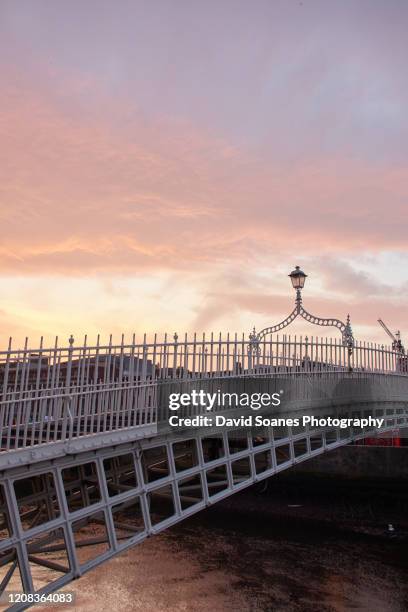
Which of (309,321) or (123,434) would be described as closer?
(123,434)

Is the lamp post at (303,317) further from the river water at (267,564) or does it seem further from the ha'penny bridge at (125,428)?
the river water at (267,564)

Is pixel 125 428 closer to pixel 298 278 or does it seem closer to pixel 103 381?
pixel 103 381

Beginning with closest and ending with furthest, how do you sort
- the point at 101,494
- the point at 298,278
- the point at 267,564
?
the point at 101,494 < the point at 298,278 < the point at 267,564

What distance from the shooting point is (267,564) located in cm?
2084

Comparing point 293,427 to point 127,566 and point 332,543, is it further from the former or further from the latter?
point 332,543

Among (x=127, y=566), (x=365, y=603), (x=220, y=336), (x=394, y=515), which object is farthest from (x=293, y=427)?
(x=394, y=515)

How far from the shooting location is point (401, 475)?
29.8m

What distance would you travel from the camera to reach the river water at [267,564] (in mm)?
16969

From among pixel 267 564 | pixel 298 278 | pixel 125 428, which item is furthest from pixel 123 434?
pixel 267 564

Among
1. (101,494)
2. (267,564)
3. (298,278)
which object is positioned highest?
(298,278)

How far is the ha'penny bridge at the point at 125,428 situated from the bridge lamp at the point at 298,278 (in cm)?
4

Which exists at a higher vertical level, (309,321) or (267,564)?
(309,321)

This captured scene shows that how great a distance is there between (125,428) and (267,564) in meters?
13.9

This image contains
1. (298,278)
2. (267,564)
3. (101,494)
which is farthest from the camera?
(267,564)
